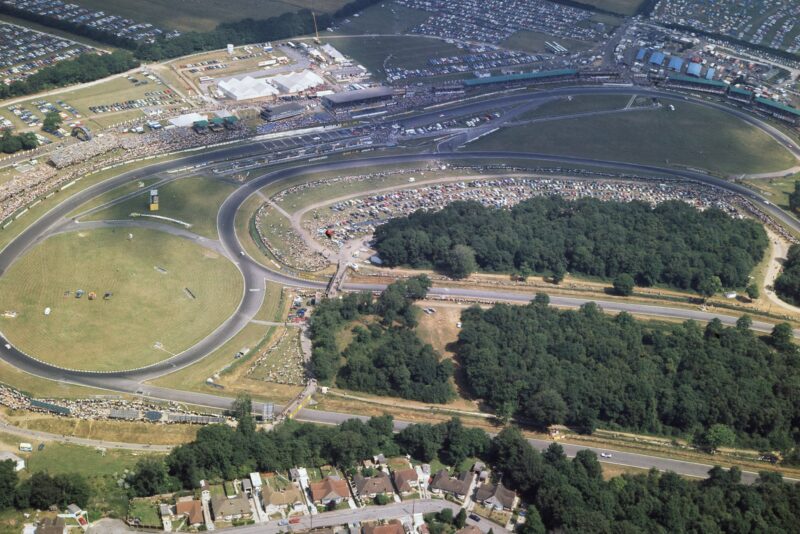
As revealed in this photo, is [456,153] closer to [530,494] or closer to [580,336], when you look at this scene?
[580,336]

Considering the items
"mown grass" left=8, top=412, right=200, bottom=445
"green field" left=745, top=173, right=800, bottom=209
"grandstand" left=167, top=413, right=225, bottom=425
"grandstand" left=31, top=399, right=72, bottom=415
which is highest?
"green field" left=745, top=173, right=800, bottom=209

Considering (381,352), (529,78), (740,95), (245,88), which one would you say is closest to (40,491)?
(381,352)

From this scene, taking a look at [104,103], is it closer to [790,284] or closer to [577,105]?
[577,105]

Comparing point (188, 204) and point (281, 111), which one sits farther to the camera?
point (281, 111)

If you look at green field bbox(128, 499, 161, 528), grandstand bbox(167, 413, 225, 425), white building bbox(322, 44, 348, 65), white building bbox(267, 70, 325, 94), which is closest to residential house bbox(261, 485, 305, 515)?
green field bbox(128, 499, 161, 528)

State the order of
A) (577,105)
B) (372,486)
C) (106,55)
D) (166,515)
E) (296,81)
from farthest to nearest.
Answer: (577,105) < (296,81) < (106,55) < (372,486) < (166,515)

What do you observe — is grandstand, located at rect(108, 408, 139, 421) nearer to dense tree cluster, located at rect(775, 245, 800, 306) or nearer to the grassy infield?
the grassy infield

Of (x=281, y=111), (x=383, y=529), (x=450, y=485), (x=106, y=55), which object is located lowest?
(x=383, y=529)
